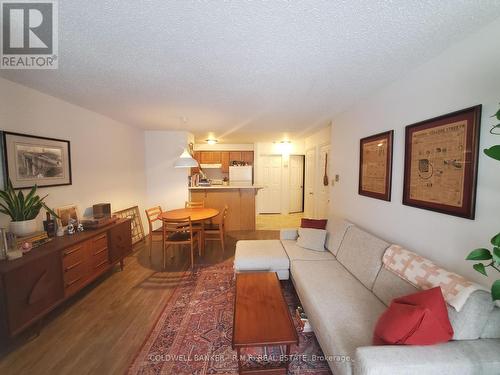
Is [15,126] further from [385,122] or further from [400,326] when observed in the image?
[385,122]

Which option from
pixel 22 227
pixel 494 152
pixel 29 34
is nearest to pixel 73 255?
pixel 22 227

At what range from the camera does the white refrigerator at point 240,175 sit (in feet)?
19.7

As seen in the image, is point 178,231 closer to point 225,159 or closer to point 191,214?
point 191,214

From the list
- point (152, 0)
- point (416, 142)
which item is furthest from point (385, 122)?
point (152, 0)

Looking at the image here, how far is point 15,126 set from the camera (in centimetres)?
198

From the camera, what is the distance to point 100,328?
1.88 metres

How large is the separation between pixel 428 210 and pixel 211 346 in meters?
2.08

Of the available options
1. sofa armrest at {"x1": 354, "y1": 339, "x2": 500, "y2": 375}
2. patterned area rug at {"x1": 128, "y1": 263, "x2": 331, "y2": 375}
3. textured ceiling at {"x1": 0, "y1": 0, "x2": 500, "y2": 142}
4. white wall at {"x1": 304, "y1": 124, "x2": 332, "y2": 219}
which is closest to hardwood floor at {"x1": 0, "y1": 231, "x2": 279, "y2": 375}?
patterned area rug at {"x1": 128, "y1": 263, "x2": 331, "y2": 375}

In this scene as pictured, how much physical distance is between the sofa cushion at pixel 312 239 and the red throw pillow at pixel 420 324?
1524 mm

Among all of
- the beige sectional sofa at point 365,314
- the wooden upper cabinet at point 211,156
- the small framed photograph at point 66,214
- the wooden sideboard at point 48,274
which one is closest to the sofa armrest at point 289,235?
the beige sectional sofa at point 365,314

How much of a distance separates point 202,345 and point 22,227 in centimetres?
193

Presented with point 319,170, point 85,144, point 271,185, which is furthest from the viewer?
point 271,185

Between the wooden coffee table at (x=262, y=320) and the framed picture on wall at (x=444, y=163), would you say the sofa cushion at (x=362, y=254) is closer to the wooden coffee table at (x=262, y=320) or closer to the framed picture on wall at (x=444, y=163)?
the framed picture on wall at (x=444, y=163)

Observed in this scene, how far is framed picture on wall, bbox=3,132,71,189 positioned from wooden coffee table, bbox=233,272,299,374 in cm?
240
